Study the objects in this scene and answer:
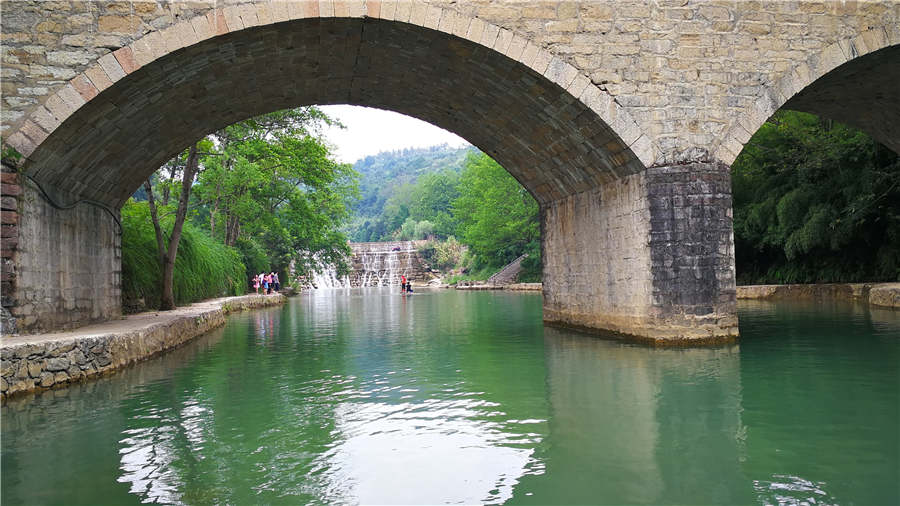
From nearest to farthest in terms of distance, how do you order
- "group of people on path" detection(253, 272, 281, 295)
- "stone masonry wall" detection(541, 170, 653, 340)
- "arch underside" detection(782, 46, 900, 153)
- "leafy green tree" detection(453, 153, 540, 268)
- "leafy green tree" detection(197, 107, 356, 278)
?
"stone masonry wall" detection(541, 170, 653, 340), "arch underside" detection(782, 46, 900, 153), "leafy green tree" detection(197, 107, 356, 278), "group of people on path" detection(253, 272, 281, 295), "leafy green tree" detection(453, 153, 540, 268)

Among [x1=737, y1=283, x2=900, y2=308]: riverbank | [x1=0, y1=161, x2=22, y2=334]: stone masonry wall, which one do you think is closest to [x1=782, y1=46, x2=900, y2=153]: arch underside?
[x1=737, y1=283, x2=900, y2=308]: riverbank

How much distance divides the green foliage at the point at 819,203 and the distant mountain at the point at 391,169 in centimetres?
9417

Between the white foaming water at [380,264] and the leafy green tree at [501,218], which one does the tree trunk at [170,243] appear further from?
the white foaming water at [380,264]

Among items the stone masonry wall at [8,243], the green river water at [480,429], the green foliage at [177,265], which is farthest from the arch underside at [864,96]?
the green foliage at [177,265]

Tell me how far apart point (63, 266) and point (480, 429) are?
7059mm

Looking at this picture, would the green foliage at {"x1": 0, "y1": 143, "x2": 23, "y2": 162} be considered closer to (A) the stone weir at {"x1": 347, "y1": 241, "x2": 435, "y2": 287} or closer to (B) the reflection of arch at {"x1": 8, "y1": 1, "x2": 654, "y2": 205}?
(B) the reflection of arch at {"x1": 8, "y1": 1, "x2": 654, "y2": 205}

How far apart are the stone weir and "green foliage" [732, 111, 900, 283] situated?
37607 millimetres

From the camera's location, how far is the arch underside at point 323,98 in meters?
8.76

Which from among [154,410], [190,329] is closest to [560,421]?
[154,410]

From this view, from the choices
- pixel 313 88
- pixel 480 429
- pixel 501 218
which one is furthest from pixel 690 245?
pixel 501 218

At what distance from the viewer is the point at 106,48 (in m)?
8.15

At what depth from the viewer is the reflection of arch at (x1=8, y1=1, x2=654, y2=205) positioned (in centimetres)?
821

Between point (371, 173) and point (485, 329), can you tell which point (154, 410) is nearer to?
point (485, 329)

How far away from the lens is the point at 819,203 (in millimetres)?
17781
